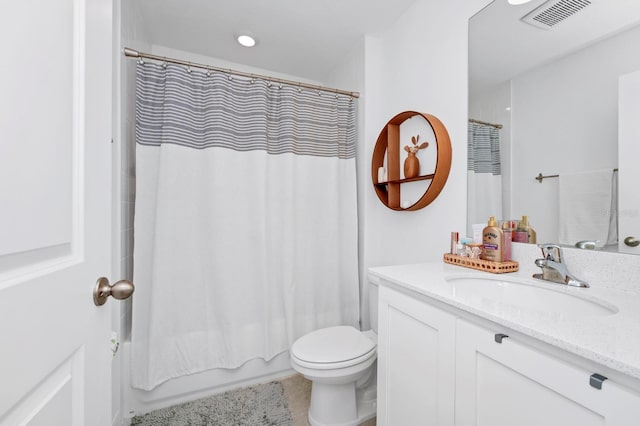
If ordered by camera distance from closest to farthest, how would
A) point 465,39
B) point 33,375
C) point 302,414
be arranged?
point 33,375, point 465,39, point 302,414

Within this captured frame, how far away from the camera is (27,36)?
40 cm

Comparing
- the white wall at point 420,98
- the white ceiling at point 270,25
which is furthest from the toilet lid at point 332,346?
the white ceiling at point 270,25

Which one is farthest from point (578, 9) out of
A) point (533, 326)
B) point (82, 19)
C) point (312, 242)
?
point (312, 242)

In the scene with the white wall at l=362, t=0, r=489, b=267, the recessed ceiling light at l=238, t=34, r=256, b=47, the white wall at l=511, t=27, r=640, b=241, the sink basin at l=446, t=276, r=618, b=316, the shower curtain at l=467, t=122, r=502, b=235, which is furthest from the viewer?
the recessed ceiling light at l=238, t=34, r=256, b=47

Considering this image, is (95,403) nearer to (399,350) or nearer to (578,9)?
(399,350)

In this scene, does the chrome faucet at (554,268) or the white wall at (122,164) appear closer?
the chrome faucet at (554,268)

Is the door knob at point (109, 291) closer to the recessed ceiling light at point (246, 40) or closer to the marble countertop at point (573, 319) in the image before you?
the marble countertop at point (573, 319)

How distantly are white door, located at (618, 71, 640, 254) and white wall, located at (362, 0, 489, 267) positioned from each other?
54 cm

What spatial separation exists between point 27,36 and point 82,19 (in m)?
0.19

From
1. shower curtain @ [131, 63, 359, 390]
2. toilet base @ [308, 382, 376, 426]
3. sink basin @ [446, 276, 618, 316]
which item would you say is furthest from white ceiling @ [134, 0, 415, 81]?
toilet base @ [308, 382, 376, 426]

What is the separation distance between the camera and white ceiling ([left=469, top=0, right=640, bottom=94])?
2.91ft

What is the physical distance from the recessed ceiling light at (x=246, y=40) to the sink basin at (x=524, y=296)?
2.04 metres

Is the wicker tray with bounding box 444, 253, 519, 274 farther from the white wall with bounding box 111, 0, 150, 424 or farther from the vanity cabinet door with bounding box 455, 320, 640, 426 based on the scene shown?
the white wall with bounding box 111, 0, 150, 424

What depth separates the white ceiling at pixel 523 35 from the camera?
34.9 inches
